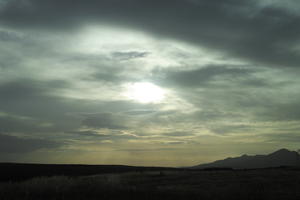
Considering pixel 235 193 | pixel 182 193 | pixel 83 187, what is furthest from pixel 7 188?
pixel 235 193

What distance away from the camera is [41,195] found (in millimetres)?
20016

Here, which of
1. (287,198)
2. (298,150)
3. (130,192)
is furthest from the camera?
(298,150)

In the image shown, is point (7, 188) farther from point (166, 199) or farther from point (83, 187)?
→ point (166, 199)

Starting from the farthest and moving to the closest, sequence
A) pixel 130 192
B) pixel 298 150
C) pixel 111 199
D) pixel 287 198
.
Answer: pixel 298 150
pixel 130 192
pixel 287 198
pixel 111 199

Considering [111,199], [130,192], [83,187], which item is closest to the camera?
[111,199]

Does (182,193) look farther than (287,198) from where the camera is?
Yes

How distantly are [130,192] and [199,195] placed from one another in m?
4.77

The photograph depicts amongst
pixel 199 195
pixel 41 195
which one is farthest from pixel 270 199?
pixel 41 195

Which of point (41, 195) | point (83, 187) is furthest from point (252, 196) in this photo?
point (41, 195)

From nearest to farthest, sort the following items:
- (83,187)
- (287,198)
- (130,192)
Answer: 1. (287,198)
2. (130,192)
3. (83,187)

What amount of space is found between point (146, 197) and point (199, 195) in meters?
3.89

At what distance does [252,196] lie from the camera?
19.9 m

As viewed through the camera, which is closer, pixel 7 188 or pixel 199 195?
pixel 199 195

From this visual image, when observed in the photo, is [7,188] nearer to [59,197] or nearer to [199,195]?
[59,197]
